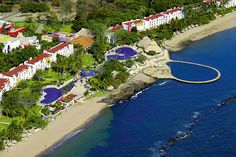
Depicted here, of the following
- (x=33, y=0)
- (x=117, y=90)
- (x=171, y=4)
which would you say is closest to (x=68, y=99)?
(x=117, y=90)

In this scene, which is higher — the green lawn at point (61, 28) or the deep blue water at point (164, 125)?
the green lawn at point (61, 28)

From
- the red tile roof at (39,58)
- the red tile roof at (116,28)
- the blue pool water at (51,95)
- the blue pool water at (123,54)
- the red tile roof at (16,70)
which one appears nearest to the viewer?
the blue pool water at (51,95)

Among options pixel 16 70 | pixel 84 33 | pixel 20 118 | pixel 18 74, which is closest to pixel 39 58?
pixel 16 70

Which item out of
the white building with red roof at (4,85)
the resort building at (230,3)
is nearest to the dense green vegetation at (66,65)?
the white building with red roof at (4,85)

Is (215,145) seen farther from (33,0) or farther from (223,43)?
(33,0)

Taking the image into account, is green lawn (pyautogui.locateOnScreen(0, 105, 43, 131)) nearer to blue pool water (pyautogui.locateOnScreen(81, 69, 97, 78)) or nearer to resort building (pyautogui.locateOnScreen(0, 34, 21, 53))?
blue pool water (pyautogui.locateOnScreen(81, 69, 97, 78))

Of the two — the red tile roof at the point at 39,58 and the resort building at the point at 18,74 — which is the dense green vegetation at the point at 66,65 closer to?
the red tile roof at the point at 39,58

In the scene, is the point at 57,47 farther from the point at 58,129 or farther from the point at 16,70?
the point at 58,129
